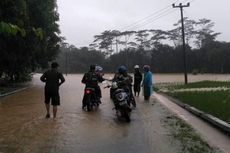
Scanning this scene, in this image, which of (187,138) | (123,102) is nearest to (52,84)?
(123,102)

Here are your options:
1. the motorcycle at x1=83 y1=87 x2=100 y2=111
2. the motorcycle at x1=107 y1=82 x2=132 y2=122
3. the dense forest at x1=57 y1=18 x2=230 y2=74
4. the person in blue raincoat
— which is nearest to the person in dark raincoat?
the person in blue raincoat

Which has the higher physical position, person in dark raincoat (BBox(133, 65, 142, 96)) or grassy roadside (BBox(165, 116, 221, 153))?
person in dark raincoat (BBox(133, 65, 142, 96))

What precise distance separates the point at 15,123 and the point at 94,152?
5315mm

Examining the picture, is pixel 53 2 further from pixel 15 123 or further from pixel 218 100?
pixel 15 123

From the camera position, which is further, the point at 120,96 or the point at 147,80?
the point at 147,80

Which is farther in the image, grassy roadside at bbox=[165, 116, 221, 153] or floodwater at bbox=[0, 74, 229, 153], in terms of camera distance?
floodwater at bbox=[0, 74, 229, 153]

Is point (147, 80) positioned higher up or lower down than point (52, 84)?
lower down

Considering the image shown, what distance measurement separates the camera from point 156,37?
12056 centimetres

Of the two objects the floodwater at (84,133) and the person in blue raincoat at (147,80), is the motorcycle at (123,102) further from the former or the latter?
the person in blue raincoat at (147,80)

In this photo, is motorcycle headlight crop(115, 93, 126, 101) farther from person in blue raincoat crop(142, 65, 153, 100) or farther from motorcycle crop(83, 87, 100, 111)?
person in blue raincoat crop(142, 65, 153, 100)

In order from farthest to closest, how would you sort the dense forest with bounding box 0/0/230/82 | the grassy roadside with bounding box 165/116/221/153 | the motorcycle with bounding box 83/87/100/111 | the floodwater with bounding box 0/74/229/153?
the dense forest with bounding box 0/0/230/82 → the motorcycle with bounding box 83/87/100/111 → the floodwater with bounding box 0/74/229/153 → the grassy roadside with bounding box 165/116/221/153

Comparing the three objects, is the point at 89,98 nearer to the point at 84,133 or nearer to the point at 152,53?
the point at 84,133

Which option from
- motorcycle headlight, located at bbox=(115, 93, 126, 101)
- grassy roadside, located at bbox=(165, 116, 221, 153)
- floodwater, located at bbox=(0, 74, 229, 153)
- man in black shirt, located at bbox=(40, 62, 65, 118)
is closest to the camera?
grassy roadside, located at bbox=(165, 116, 221, 153)

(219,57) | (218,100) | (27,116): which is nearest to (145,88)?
(218,100)
